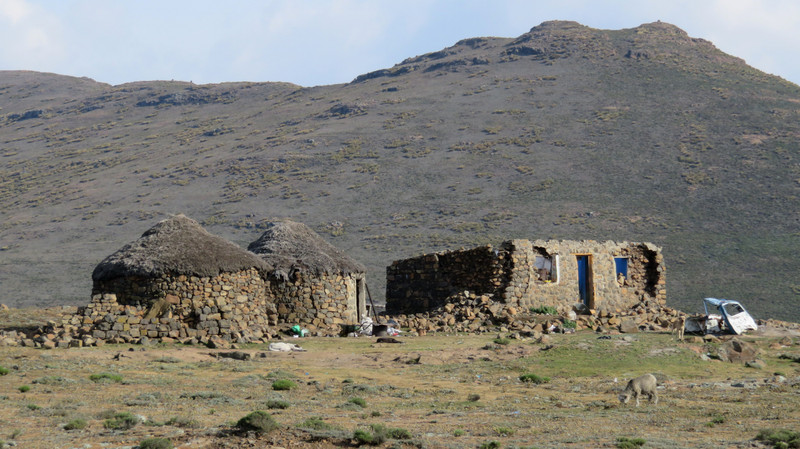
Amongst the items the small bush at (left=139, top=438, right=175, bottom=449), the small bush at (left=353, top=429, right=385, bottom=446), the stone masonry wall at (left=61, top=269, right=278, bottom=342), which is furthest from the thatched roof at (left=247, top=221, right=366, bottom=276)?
the small bush at (left=139, top=438, right=175, bottom=449)

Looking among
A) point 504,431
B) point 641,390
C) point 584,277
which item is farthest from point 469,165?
point 504,431

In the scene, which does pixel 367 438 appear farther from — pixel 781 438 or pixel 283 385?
pixel 283 385

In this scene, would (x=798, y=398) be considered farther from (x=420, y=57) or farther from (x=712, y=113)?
(x=420, y=57)

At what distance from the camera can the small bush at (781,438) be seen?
10000mm

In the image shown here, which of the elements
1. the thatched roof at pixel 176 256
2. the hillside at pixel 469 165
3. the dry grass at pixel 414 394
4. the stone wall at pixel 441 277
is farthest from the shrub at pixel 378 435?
the hillside at pixel 469 165

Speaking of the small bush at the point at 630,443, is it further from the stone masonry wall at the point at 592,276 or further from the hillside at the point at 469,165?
the hillside at the point at 469,165

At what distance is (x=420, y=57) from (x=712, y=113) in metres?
57.2

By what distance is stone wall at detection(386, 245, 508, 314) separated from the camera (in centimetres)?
2727

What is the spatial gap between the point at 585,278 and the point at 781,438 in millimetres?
18444

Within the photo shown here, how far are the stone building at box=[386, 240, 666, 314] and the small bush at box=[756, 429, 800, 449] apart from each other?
16.0 meters

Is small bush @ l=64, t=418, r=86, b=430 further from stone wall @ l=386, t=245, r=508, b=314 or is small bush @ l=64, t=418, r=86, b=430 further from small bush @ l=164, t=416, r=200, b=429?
stone wall @ l=386, t=245, r=508, b=314

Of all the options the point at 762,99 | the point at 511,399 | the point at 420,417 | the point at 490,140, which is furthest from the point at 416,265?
the point at 762,99

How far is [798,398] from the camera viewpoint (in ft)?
45.5

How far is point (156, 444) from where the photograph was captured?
955 cm
